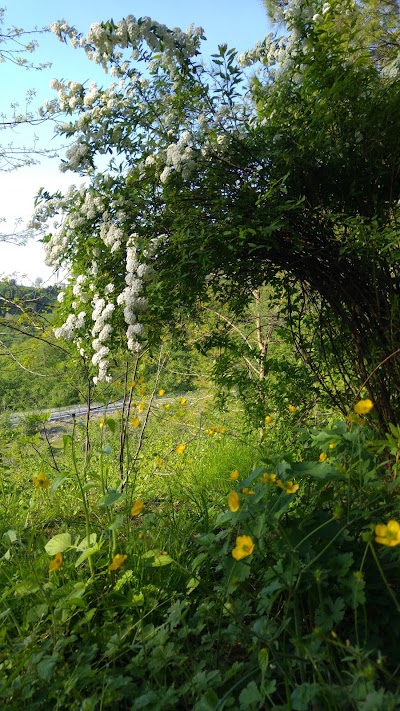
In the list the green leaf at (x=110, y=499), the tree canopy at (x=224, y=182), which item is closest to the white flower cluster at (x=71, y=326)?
the tree canopy at (x=224, y=182)

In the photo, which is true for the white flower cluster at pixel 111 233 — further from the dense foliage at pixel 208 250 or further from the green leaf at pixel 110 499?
the green leaf at pixel 110 499

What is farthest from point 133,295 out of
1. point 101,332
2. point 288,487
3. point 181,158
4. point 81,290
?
point 288,487

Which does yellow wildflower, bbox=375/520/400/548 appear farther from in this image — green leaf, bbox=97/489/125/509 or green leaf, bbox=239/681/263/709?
green leaf, bbox=97/489/125/509

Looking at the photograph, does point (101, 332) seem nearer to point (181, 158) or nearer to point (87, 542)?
point (181, 158)

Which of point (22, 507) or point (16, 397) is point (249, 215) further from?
point (16, 397)

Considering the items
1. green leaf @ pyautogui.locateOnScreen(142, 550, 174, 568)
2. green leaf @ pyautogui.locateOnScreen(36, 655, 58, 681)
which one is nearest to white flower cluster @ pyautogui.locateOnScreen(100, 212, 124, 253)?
green leaf @ pyautogui.locateOnScreen(142, 550, 174, 568)

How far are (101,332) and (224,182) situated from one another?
0.89 metres

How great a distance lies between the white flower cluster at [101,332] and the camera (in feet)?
7.93

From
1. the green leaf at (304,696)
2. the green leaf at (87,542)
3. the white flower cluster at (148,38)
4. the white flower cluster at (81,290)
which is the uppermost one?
the white flower cluster at (148,38)

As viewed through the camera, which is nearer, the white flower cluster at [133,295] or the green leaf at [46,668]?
the green leaf at [46,668]

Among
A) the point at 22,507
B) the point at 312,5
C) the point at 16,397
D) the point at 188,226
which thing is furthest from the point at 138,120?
the point at 16,397

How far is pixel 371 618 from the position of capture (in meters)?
1.29

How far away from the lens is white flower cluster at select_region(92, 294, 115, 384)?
2.42 m

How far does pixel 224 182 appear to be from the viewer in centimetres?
251
